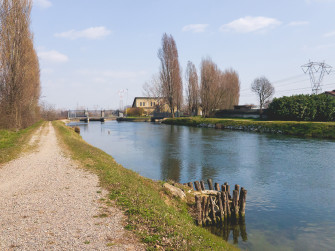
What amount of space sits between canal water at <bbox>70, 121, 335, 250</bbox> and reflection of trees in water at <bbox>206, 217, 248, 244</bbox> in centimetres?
4

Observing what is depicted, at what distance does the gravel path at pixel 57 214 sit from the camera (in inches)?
247

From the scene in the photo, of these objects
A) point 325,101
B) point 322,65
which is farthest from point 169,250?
point 322,65

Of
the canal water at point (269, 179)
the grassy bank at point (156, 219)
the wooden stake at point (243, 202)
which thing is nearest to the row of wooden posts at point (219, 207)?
the wooden stake at point (243, 202)

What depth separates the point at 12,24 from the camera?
30.5 metres

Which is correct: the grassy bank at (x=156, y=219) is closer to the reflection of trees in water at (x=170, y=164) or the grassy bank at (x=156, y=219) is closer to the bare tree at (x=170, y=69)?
the reflection of trees in water at (x=170, y=164)

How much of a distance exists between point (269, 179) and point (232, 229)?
7822mm

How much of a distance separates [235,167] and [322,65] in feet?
195

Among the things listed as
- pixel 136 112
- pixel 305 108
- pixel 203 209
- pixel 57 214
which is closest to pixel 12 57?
pixel 57 214

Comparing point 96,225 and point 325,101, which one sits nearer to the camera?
point 96,225

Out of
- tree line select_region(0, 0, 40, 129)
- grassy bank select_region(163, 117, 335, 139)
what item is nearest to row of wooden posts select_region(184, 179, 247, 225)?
tree line select_region(0, 0, 40, 129)

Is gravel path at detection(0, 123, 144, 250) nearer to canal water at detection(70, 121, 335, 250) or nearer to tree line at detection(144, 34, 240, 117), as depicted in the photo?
canal water at detection(70, 121, 335, 250)

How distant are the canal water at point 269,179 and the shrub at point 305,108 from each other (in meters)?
17.6

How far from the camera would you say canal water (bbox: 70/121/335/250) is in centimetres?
1041

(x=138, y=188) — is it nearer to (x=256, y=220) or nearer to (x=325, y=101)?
(x=256, y=220)
